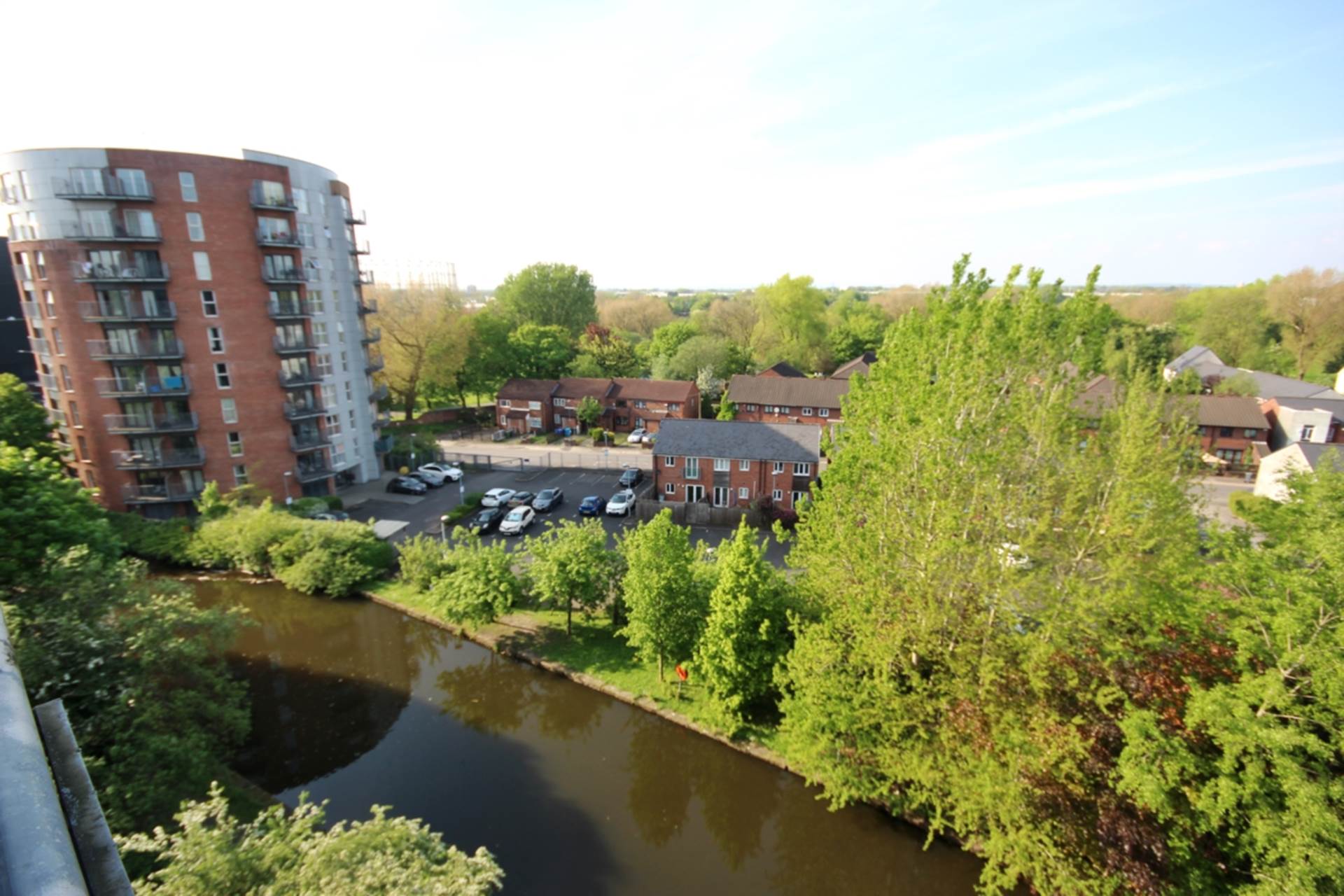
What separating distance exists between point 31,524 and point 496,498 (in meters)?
20.6

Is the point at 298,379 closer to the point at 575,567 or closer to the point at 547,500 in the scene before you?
the point at 547,500

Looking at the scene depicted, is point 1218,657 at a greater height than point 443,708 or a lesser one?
greater

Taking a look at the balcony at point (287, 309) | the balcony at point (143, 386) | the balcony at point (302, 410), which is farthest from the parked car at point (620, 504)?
the balcony at point (143, 386)

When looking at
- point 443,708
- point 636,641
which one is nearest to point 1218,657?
point 636,641

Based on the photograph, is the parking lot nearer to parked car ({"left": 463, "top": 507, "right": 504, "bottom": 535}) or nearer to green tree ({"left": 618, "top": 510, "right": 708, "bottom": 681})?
parked car ({"left": 463, "top": 507, "right": 504, "bottom": 535})

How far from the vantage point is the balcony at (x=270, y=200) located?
3303 cm

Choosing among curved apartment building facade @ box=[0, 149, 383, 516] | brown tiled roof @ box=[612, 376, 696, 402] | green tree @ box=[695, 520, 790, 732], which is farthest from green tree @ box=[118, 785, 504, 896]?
brown tiled roof @ box=[612, 376, 696, 402]

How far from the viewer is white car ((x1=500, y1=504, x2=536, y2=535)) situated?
31781 millimetres

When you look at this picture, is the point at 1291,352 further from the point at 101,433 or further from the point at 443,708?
the point at 101,433

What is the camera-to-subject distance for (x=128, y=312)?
1224 inches

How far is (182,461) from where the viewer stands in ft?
107

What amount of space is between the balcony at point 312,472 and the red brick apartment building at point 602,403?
795 inches

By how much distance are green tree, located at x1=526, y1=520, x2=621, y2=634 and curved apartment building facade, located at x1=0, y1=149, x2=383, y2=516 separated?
21.5 metres

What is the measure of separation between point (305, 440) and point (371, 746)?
23784mm
